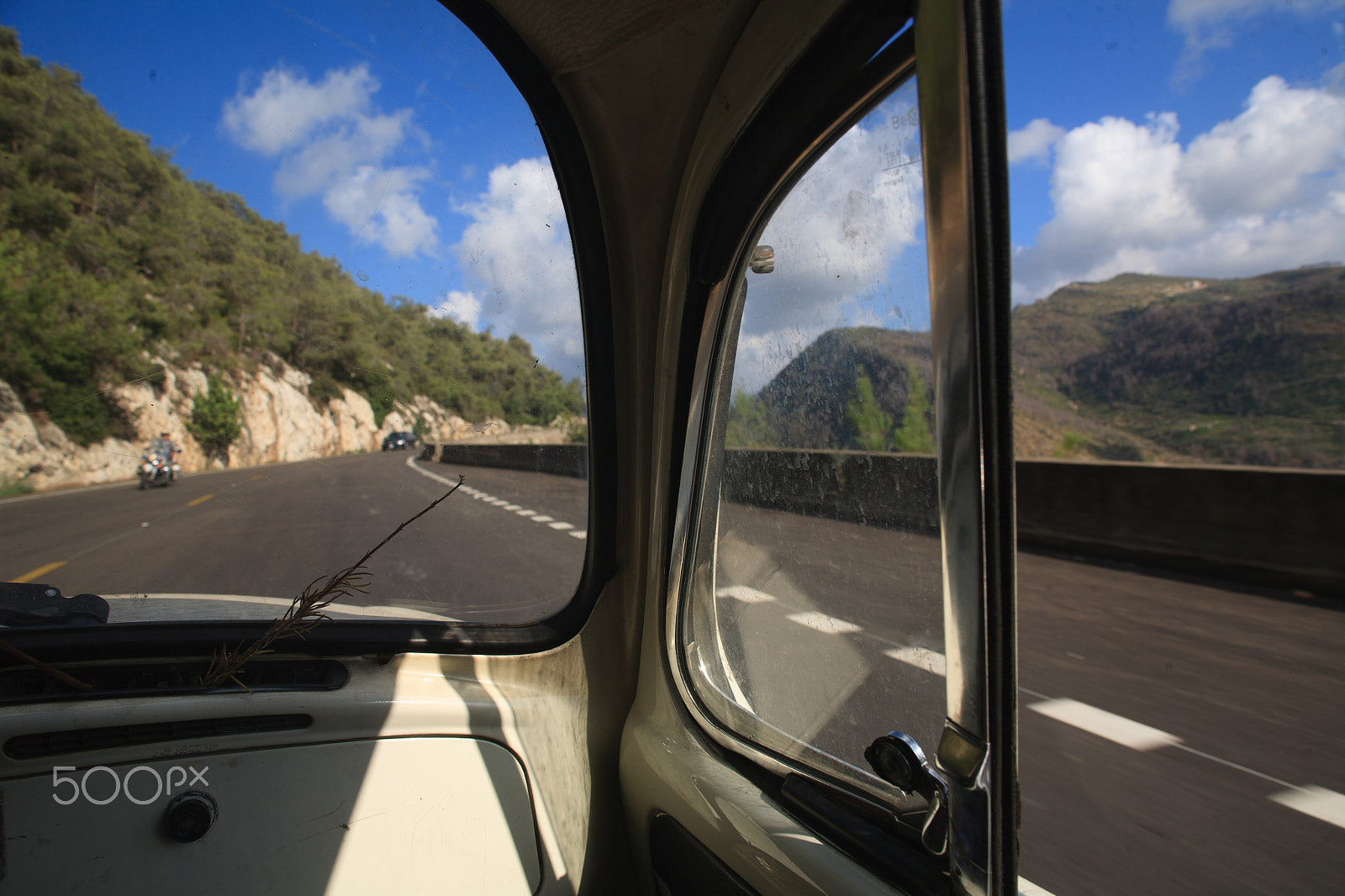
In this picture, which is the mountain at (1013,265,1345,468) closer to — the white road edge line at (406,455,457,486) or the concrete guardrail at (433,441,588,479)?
the concrete guardrail at (433,441,588,479)

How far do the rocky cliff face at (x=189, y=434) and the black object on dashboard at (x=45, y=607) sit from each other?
242mm

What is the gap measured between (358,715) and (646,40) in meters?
1.56

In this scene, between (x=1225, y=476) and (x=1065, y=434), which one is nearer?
(x=1065, y=434)

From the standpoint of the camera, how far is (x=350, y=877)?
1.48 metres

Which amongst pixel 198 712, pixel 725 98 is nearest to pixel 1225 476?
pixel 725 98

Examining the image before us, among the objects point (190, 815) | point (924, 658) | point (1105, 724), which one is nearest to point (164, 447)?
point (190, 815)

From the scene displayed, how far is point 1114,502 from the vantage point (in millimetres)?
7312

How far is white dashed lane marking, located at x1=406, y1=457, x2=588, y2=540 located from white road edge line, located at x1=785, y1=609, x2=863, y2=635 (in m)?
0.71

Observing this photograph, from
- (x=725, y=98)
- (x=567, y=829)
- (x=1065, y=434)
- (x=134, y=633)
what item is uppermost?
(x=725, y=98)

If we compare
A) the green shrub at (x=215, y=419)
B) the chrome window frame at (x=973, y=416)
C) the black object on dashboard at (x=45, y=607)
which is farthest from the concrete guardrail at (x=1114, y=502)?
the black object on dashboard at (x=45, y=607)

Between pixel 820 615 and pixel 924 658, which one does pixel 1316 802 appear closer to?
pixel 820 615

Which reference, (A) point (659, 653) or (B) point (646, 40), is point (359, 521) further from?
(B) point (646, 40)

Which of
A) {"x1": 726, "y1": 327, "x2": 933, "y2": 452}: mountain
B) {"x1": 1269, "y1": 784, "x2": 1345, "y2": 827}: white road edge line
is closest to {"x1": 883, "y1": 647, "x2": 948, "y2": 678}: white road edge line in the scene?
{"x1": 726, "y1": 327, "x2": 933, "y2": 452}: mountain

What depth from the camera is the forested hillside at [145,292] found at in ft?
3.97
